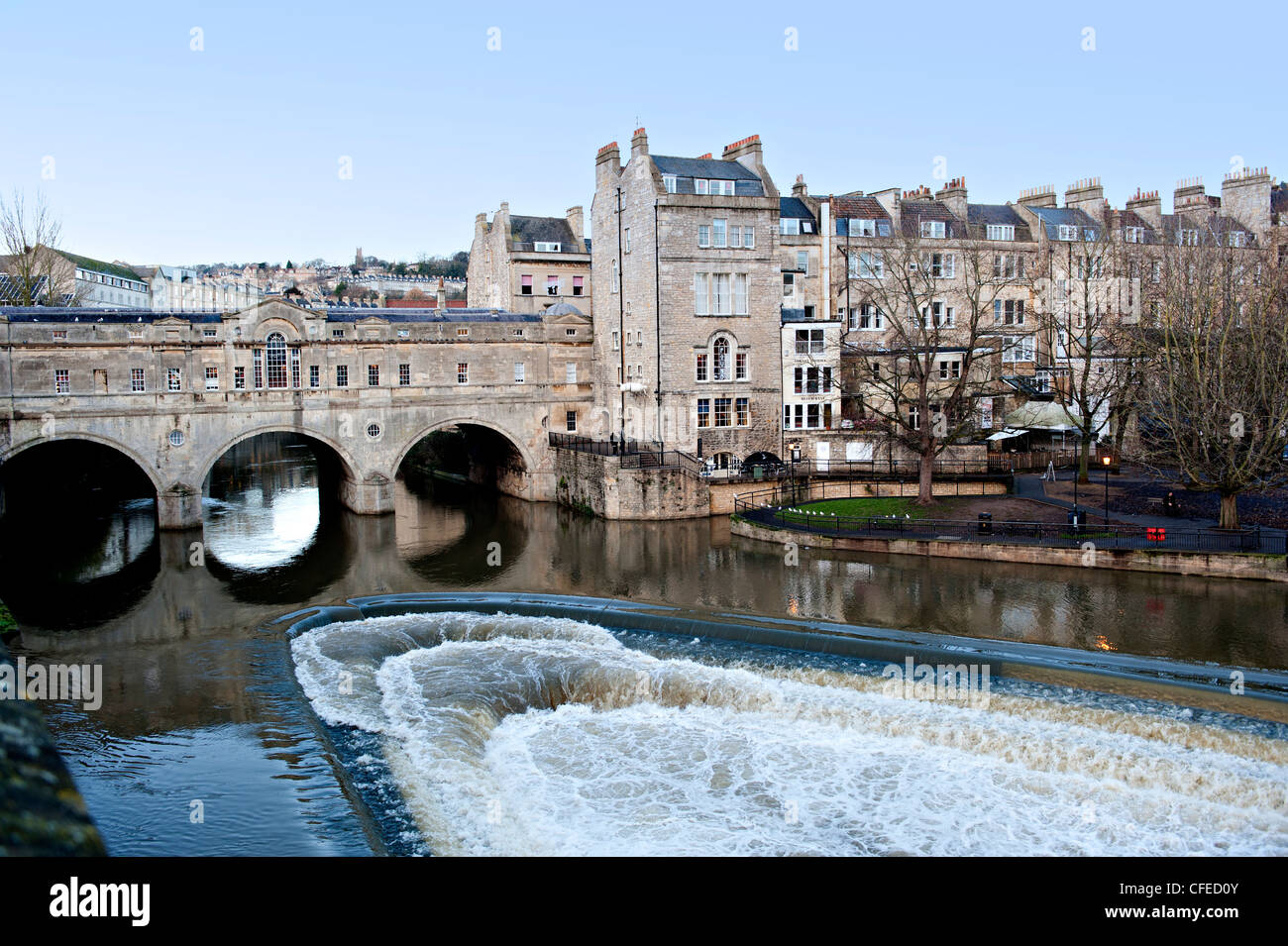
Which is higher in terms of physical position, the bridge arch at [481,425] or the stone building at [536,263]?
the stone building at [536,263]

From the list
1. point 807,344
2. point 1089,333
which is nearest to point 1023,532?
point 1089,333

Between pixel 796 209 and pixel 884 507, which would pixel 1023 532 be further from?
pixel 796 209

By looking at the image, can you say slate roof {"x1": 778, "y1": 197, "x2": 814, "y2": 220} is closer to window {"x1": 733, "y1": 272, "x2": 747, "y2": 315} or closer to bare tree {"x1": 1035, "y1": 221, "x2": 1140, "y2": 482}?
window {"x1": 733, "y1": 272, "x2": 747, "y2": 315}

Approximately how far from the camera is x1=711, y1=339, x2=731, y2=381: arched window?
41906 millimetres

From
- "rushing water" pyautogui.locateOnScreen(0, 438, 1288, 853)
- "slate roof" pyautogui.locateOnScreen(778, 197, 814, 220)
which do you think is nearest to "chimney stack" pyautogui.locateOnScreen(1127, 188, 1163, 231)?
"slate roof" pyautogui.locateOnScreen(778, 197, 814, 220)

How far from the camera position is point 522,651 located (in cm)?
2202

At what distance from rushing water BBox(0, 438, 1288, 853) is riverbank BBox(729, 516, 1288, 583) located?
0.47 meters

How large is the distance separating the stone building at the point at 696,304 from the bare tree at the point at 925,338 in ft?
13.9

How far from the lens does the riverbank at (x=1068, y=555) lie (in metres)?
25.7

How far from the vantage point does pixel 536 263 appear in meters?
52.3

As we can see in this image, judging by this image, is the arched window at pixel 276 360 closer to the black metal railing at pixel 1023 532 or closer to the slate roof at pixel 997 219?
the black metal railing at pixel 1023 532

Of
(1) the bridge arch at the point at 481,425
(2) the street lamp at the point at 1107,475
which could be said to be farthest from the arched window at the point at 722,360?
(2) the street lamp at the point at 1107,475

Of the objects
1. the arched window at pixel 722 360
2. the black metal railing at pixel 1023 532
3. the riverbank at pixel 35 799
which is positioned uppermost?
the arched window at pixel 722 360

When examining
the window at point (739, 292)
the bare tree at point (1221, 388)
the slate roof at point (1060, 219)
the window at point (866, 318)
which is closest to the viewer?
the bare tree at point (1221, 388)
